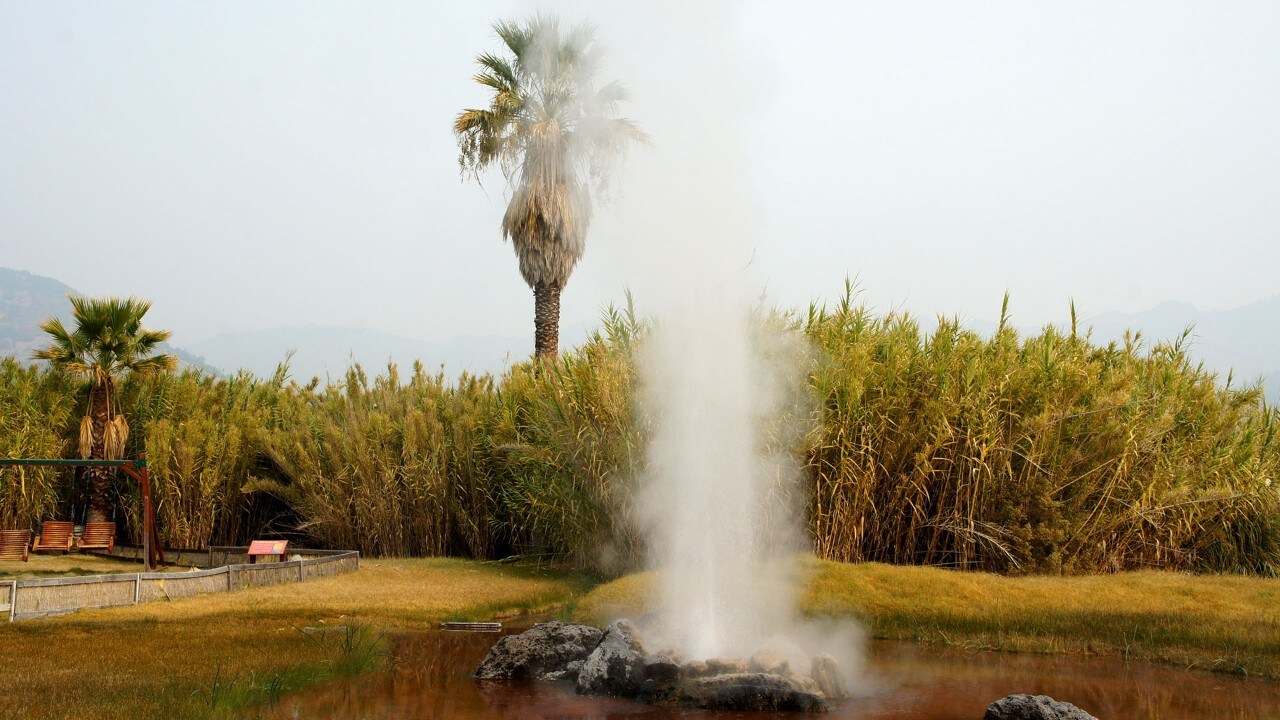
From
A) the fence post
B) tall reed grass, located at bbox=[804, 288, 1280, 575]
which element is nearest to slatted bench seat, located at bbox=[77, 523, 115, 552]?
the fence post

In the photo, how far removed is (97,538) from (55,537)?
636 mm

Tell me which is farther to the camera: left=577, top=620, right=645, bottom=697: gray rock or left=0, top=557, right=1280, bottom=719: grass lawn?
left=577, top=620, right=645, bottom=697: gray rock

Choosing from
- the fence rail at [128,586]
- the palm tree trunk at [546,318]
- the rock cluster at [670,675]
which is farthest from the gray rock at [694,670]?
the palm tree trunk at [546,318]

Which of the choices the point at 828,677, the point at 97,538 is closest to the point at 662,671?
the point at 828,677

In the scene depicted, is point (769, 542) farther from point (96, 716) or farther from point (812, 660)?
point (96, 716)

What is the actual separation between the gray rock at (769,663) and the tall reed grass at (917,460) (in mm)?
2138

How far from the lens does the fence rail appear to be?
9180 mm

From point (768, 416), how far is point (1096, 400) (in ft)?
14.0

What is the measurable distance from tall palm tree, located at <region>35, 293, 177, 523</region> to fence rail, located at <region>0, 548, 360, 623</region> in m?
7.08

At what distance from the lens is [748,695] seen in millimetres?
6277

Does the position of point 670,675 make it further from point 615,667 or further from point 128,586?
point 128,586

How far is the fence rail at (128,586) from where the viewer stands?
30.1 feet

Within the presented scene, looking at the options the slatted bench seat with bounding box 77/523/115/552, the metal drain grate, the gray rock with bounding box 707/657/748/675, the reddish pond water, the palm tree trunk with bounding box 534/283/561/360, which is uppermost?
the palm tree trunk with bounding box 534/283/561/360

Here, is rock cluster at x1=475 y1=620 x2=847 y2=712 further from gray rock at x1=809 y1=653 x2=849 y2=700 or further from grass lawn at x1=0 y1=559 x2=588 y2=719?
grass lawn at x1=0 y1=559 x2=588 y2=719
